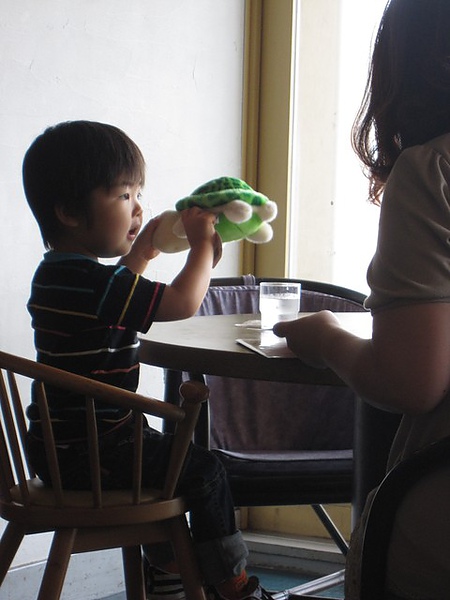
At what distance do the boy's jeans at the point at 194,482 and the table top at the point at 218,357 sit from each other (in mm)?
193

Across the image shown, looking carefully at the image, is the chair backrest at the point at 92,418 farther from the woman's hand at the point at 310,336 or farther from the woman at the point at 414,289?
the woman at the point at 414,289

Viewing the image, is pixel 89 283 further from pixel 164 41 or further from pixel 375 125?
pixel 164 41

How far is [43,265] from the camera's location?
1.63m

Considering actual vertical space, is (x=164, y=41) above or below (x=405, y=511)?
above

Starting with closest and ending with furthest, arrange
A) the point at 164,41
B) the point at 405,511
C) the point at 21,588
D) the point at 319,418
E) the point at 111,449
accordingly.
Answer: the point at 405,511, the point at 111,449, the point at 319,418, the point at 21,588, the point at 164,41

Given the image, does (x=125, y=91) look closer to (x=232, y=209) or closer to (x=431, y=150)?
(x=232, y=209)

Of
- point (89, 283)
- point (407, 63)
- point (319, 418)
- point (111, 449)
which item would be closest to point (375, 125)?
point (407, 63)

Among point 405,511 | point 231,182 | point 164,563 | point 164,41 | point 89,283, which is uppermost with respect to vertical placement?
point 164,41

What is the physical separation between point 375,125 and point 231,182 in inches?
18.1

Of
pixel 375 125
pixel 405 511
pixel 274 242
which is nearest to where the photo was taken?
pixel 405 511

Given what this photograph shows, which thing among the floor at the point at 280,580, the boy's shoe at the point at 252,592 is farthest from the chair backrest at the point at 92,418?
the floor at the point at 280,580

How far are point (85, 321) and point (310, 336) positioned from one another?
1.71ft

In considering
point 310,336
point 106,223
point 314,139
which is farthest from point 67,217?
point 314,139

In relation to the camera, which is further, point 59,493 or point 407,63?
point 59,493
